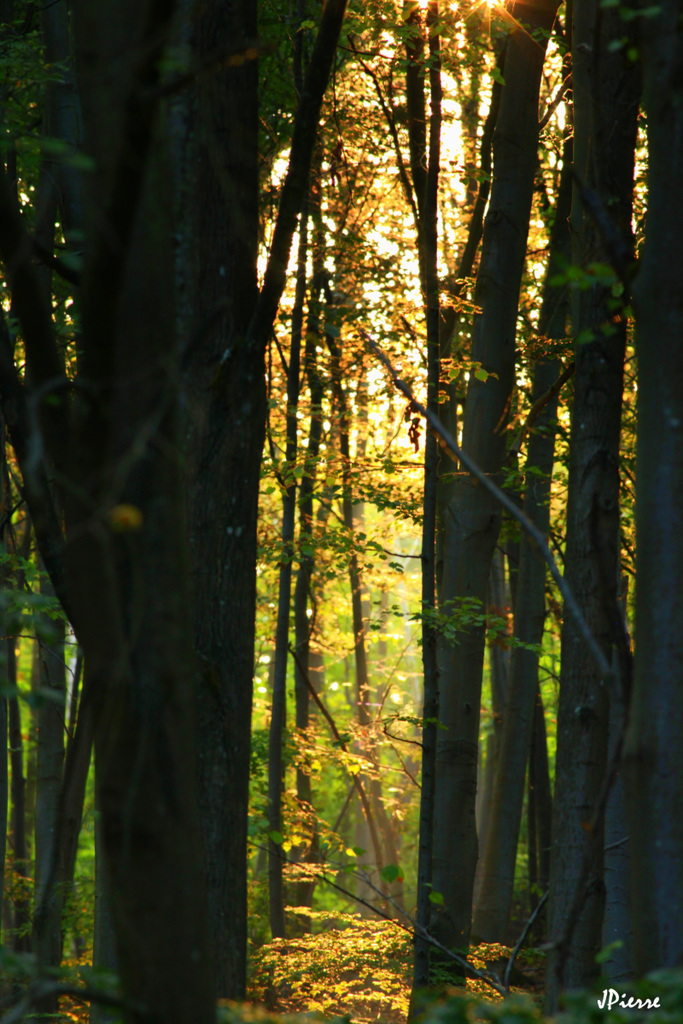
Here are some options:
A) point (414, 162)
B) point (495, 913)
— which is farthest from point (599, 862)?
point (495, 913)

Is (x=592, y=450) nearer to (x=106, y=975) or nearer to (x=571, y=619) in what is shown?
(x=571, y=619)

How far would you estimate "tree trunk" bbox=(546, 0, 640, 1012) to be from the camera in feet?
9.62

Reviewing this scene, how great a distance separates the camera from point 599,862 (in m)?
2.88

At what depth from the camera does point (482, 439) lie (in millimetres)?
6793

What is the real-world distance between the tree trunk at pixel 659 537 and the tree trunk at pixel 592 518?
0.63ft

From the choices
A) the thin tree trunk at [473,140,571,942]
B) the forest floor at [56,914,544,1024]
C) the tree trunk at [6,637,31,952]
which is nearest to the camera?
the forest floor at [56,914,544,1024]

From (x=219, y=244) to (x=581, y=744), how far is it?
2.46m

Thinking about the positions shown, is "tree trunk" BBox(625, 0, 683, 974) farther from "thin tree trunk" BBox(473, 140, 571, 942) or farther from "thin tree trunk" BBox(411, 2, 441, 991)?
"thin tree trunk" BBox(473, 140, 571, 942)

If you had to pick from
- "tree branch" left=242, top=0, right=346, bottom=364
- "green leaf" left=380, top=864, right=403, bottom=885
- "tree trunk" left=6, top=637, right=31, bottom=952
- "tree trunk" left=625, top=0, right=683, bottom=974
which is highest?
"tree branch" left=242, top=0, right=346, bottom=364

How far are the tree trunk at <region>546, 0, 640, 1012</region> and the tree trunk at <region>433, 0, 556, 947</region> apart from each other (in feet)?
10.4

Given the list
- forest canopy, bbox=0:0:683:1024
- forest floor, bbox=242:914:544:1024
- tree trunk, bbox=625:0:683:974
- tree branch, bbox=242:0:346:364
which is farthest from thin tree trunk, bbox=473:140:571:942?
tree trunk, bbox=625:0:683:974

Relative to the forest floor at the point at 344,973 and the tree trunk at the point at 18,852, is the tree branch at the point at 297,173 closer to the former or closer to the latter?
the forest floor at the point at 344,973

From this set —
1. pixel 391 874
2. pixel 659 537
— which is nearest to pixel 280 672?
pixel 391 874

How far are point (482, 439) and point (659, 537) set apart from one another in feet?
13.4
